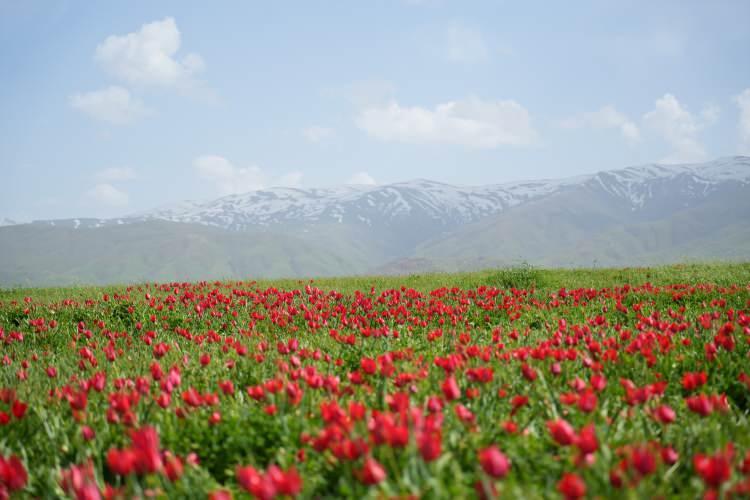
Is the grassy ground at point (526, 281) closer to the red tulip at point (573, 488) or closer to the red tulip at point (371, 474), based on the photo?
the red tulip at point (371, 474)

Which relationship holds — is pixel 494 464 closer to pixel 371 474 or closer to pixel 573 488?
pixel 573 488

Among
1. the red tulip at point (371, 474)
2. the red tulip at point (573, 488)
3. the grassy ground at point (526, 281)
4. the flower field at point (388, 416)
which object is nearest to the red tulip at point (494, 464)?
the flower field at point (388, 416)

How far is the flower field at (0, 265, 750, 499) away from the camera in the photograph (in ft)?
8.45

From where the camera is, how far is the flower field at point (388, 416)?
258 cm

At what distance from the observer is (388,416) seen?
8.97 feet

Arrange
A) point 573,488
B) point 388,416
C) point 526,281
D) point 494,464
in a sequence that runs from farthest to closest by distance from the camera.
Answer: point 526,281 < point 388,416 < point 494,464 < point 573,488

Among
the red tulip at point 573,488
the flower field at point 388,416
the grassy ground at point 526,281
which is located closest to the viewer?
the red tulip at point 573,488

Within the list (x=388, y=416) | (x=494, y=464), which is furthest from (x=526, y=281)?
(x=494, y=464)

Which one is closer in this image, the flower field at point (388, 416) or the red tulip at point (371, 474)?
the red tulip at point (371, 474)

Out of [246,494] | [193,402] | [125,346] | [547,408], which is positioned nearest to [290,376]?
[193,402]

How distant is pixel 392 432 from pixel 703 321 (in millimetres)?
5354

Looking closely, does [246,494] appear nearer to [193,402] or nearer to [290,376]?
[193,402]

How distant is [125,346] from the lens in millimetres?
7473

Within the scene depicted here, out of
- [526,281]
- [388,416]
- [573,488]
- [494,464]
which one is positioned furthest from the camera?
[526,281]
